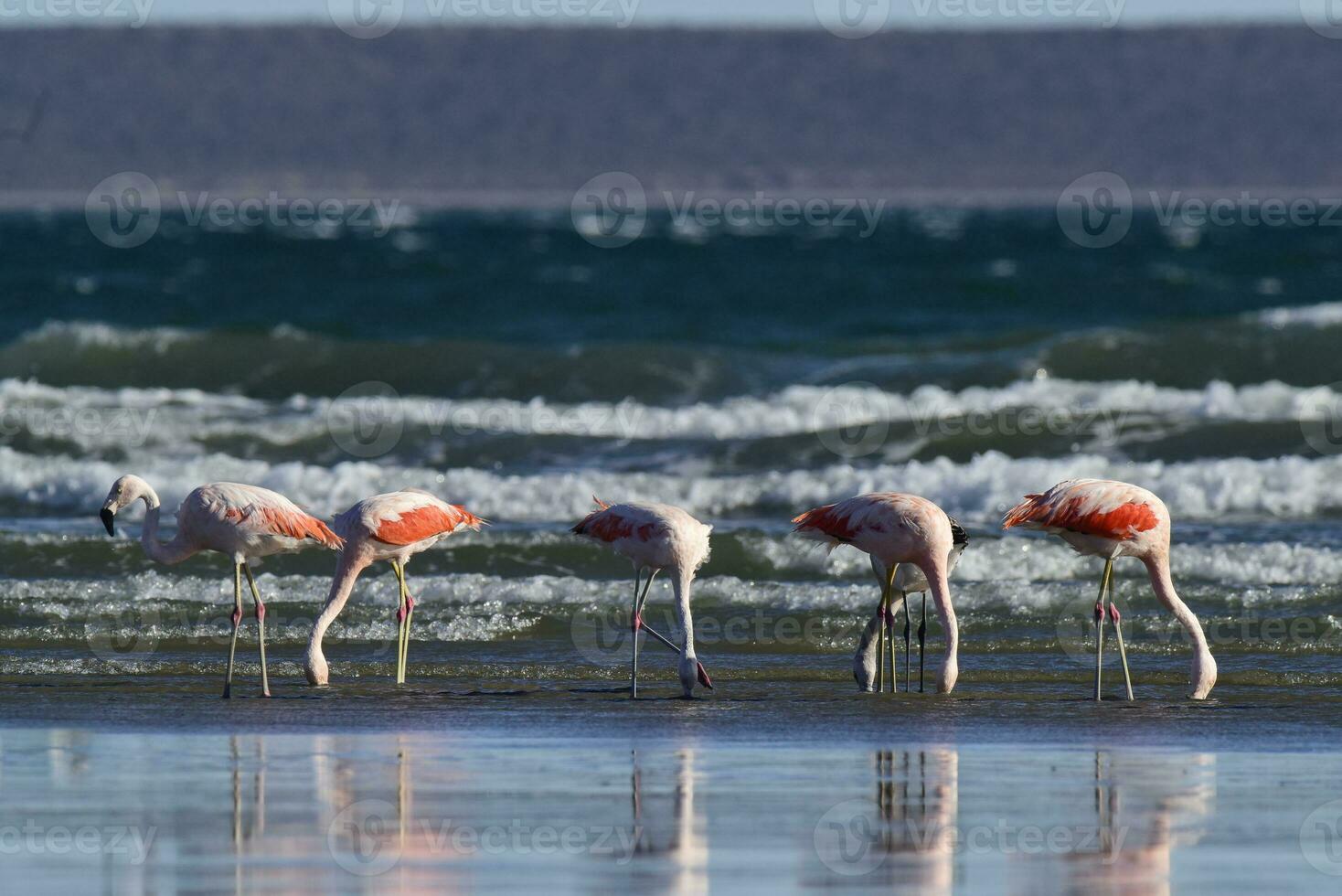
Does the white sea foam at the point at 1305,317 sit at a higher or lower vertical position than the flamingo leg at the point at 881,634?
higher

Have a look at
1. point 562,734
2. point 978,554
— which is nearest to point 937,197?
point 978,554

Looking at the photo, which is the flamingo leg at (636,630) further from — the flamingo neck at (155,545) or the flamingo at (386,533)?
the flamingo neck at (155,545)

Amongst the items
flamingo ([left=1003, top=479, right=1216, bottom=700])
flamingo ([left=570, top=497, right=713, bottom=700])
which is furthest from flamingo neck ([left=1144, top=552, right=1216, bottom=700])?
flamingo ([left=570, top=497, right=713, bottom=700])

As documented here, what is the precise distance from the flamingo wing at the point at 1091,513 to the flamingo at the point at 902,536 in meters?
0.37

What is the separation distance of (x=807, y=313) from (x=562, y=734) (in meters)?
20.7

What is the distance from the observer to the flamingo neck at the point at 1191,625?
1005cm

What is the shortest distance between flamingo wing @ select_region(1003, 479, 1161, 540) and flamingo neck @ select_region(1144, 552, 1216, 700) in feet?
0.83

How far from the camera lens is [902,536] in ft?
33.8

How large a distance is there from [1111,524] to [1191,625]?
615 millimetres

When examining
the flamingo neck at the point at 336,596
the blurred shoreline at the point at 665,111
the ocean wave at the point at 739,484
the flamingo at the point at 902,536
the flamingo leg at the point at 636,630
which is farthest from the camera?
the blurred shoreline at the point at 665,111

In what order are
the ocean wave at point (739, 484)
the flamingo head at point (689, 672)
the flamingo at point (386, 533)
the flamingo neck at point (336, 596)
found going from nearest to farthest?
the flamingo head at point (689, 672), the flamingo neck at point (336, 596), the flamingo at point (386, 533), the ocean wave at point (739, 484)

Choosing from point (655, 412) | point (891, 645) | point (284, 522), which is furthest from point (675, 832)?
point (655, 412)

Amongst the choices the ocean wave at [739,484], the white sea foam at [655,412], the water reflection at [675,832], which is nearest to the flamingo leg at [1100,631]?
the water reflection at [675,832]

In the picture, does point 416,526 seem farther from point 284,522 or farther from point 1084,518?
point 1084,518
